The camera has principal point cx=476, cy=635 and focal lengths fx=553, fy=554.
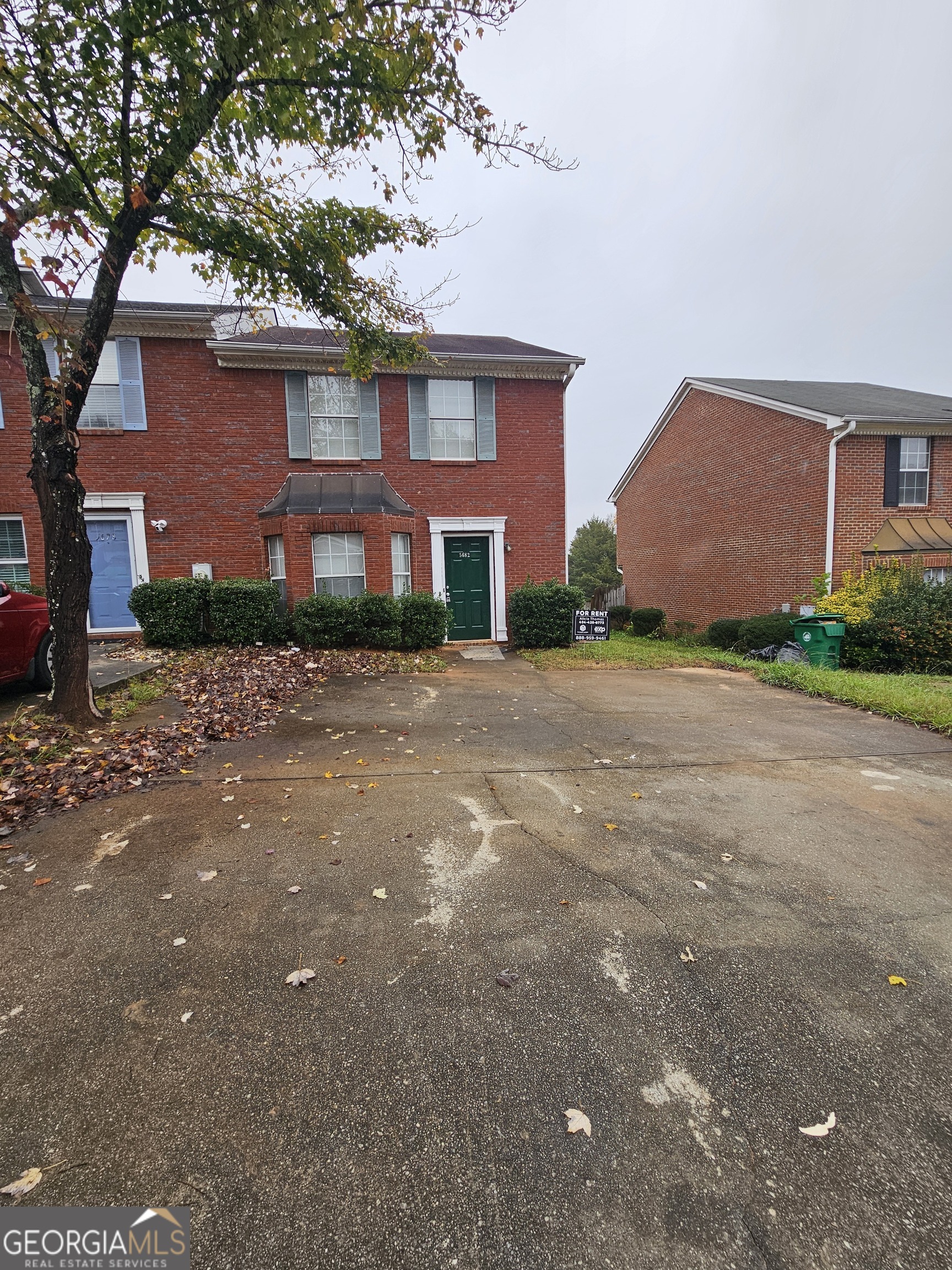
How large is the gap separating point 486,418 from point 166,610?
7893mm

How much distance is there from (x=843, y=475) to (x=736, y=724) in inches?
385

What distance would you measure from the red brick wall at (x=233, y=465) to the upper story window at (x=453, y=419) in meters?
0.39

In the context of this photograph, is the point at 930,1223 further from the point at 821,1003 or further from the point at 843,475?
the point at 843,475

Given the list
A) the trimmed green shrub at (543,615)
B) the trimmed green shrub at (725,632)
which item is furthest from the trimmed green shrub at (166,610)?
the trimmed green shrub at (725,632)

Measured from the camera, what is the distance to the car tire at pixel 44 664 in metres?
6.11

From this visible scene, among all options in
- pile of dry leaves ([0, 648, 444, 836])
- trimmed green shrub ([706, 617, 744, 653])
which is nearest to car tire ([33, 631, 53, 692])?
pile of dry leaves ([0, 648, 444, 836])

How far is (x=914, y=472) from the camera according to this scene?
1346 cm

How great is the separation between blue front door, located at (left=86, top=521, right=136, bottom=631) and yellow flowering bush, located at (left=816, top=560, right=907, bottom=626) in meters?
14.7

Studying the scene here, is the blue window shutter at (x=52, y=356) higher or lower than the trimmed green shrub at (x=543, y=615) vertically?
higher

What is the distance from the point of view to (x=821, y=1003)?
2148mm

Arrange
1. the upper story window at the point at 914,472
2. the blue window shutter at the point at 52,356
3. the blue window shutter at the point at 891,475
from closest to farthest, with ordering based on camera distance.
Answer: the blue window shutter at the point at 52,356
the blue window shutter at the point at 891,475
the upper story window at the point at 914,472

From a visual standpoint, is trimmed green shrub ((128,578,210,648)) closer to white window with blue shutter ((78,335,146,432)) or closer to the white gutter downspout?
white window with blue shutter ((78,335,146,432))

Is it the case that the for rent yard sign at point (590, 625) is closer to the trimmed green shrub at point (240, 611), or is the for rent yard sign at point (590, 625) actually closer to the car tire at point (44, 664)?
the trimmed green shrub at point (240, 611)

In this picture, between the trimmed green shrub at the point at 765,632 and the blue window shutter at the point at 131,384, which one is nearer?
the blue window shutter at the point at 131,384
